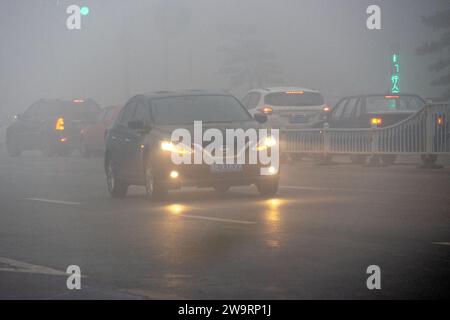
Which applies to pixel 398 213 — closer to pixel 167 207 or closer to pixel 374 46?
pixel 167 207

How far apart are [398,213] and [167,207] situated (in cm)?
341

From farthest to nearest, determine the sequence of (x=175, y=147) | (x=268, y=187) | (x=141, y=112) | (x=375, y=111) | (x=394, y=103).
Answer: (x=394, y=103) < (x=375, y=111) < (x=141, y=112) < (x=268, y=187) < (x=175, y=147)

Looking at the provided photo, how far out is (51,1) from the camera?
377ft

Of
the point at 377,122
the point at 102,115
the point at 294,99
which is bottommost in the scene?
the point at 102,115

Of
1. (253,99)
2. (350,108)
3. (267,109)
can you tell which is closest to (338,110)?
(350,108)

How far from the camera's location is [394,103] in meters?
27.9

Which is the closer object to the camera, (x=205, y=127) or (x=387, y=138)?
(x=205, y=127)

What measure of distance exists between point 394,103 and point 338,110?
1.68 m

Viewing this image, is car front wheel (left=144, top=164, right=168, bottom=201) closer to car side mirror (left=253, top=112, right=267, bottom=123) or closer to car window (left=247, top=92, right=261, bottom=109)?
car side mirror (left=253, top=112, right=267, bottom=123)

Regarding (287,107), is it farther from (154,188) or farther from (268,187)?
(154,188)

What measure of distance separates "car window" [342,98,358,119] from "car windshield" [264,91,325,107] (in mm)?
1613

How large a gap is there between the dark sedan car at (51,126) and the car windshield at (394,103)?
40.6 feet

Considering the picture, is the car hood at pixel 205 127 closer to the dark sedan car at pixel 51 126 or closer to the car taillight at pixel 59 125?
the dark sedan car at pixel 51 126
